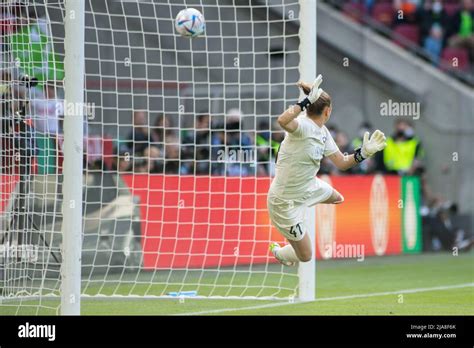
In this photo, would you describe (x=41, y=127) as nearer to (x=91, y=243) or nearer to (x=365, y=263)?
(x=91, y=243)

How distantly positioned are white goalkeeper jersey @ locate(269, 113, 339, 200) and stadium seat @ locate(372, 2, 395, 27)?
14.4 metres

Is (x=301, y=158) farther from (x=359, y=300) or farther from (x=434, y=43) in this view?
(x=434, y=43)

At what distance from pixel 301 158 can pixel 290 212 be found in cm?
59

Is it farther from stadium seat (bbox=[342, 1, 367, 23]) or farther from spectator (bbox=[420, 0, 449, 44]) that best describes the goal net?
spectator (bbox=[420, 0, 449, 44])

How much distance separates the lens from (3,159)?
12.5m

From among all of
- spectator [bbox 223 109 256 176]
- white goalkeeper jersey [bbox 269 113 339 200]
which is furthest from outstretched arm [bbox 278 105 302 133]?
spectator [bbox 223 109 256 176]

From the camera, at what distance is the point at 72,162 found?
10281mm

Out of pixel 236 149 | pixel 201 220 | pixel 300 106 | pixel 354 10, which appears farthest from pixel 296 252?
pixel 354 10

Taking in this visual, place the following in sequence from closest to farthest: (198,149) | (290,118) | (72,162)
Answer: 1. (72,162)
2. (290,118)
3. (198,149)

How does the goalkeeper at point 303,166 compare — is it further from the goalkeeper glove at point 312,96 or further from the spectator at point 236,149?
the spectator at point 236,149

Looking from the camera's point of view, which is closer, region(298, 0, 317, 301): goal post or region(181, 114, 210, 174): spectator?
region(298, 0, 317, 301): goal post

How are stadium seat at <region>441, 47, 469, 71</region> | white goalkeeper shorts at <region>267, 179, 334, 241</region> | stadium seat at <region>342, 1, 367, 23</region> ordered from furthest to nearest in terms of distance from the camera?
1. stadium seat at <region>441, 47, 469, 71</region>
2. stadium seat at <region>342, 1, 367, 23</region>
3. white goalkeeper shorts at <region>267, 179, 334, 241</region>

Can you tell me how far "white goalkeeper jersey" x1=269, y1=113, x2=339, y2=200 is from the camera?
11.0 metres

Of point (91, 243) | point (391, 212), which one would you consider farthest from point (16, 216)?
point (391, 212)
